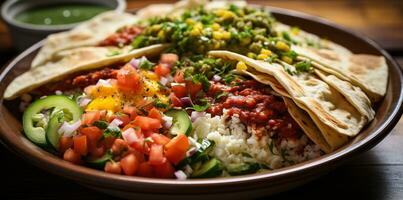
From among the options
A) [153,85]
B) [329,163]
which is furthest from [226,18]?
[329,163]

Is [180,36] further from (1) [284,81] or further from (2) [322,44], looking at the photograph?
(2) [322,44]

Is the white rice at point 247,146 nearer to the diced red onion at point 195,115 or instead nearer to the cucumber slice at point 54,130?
the diced red onion at point 195,115

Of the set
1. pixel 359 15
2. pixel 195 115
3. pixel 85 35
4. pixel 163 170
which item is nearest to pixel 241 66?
pixel 195 115

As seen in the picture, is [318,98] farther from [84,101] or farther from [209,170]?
[84,101]

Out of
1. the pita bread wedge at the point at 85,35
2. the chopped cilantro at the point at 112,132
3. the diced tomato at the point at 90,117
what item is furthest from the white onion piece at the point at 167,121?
the pita bread wedge at the point at 85,35

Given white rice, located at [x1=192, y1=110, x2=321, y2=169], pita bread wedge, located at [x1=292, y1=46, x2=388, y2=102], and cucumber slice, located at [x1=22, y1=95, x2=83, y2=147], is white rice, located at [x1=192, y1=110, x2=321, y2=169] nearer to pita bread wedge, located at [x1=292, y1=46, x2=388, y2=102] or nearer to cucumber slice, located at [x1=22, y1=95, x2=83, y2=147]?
pita bread wedge, located at [x1=292, y1=46, x2=388, y2=102]

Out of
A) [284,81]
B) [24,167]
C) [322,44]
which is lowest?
[24,167]

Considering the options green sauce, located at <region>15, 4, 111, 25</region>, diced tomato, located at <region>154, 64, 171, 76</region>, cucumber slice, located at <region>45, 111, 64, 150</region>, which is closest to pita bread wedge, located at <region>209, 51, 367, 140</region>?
diced tomato, located at <region>154, 64, 171, 76</region>
